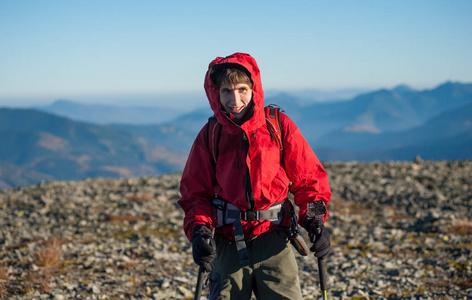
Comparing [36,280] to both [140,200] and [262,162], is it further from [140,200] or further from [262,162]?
[140,200]

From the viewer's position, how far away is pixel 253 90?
488 centimetres

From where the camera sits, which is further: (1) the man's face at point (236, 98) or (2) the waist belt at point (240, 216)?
(1) the man's face at point (236, 98)

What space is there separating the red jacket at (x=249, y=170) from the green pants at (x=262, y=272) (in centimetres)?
17

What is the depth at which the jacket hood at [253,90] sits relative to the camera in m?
4.71

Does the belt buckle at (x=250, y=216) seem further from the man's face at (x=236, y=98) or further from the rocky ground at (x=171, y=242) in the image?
the rocky ground at (x=171, y=242)

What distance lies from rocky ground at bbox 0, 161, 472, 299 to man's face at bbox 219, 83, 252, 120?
513 cm

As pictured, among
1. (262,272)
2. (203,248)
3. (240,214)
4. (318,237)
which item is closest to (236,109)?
(240,214)

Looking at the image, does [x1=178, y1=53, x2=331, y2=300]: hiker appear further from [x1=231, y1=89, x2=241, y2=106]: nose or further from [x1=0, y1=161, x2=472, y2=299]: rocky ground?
[x1=0, y1=161, x2=472, y2=299]: rocky ground

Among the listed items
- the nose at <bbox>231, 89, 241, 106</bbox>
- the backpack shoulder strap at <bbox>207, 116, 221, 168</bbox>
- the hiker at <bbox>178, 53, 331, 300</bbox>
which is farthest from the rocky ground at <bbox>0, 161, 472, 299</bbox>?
the nose at <bbox>231, 89, 241, 106</bbox>

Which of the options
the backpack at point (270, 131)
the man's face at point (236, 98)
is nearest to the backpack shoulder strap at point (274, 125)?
the backpack at point (270, 131)

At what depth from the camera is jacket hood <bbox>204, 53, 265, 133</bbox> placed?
4.71 meters

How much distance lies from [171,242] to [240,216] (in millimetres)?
8680

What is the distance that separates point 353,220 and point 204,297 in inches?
336

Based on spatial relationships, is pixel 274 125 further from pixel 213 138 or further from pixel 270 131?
pixel 213 138
